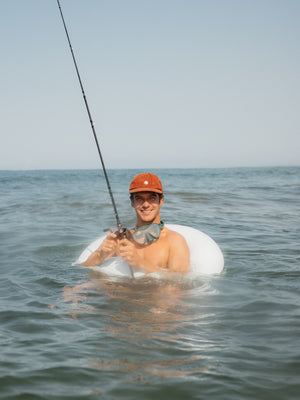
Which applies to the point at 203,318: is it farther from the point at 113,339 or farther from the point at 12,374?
the point at 12,374

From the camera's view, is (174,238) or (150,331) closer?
(150,331)

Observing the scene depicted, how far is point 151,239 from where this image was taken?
5.14 metres

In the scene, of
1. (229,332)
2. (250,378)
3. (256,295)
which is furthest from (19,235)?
(250,378)

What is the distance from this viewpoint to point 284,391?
2.74 meters

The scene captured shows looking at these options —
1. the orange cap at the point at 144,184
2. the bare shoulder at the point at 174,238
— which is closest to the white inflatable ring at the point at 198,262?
the bare shoulder at the point at 174,238

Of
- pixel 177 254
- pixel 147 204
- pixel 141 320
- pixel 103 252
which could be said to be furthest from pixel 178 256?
pixel 141 320

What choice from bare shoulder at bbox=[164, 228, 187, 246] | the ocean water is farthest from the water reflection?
bare shoulder at bbox=[164, 228, 187, 246]

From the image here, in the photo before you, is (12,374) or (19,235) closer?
(12,374)

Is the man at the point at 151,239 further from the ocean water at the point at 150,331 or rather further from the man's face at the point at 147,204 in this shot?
the ocean water at the point at 150,331

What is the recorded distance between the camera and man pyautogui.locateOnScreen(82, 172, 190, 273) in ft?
16.2

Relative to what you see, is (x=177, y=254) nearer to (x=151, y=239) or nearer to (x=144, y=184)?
(x=151, y=239)

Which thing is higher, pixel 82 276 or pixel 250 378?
pixel 250 378

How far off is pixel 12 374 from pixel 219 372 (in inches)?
56.6

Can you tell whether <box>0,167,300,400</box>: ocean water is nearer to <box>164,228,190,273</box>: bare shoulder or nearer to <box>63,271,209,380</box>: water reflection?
<box>63,271,209,380</box>: water reflection
